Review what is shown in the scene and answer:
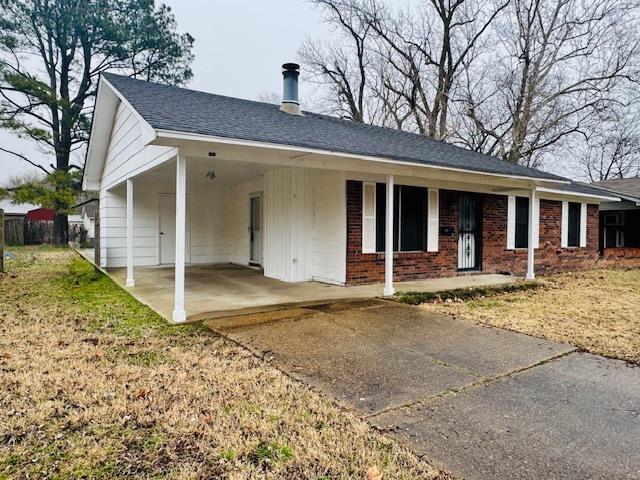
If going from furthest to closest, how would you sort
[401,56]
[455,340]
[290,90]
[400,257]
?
1. [401,56]
2. [290,90]
3. [400,257]
4. [455,340]

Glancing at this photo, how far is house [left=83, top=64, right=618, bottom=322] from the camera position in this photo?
6.05 m

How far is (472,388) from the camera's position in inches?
130

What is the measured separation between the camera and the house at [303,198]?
6047 millimetres

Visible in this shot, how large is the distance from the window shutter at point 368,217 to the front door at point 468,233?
2.73m

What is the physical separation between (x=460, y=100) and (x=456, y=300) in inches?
692

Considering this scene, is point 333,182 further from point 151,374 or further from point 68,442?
point 68,442

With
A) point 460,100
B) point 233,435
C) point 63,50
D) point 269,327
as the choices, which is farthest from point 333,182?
point 63,50

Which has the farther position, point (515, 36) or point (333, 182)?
point (515, 36)

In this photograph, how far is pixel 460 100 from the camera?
2181 cm

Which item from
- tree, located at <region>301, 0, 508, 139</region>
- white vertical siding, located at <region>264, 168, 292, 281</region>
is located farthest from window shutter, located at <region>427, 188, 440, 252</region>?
tree, located at <region>301, 0, 508, 139</region>

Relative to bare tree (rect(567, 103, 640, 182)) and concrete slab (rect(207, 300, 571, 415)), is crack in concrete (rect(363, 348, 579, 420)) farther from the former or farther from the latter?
bare tree (rect(567, 103, 640, 182))

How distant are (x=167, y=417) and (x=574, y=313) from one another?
20.1 feet

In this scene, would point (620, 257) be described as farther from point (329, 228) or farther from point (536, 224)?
point (329, 228)

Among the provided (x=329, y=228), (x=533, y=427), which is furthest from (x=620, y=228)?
(x=533, y=427)
